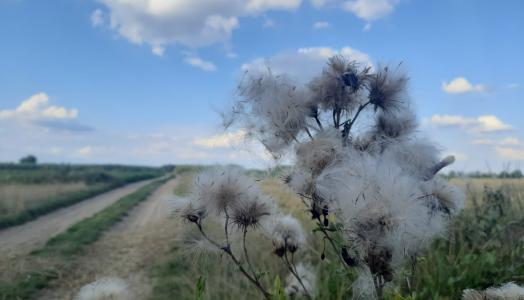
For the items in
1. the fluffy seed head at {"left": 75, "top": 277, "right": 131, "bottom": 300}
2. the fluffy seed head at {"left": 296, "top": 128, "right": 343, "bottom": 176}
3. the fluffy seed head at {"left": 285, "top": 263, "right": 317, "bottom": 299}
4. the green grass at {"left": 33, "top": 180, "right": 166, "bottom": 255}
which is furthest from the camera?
the green grass at {"left": 33, "top": 180, "right": 166, "bottom": 255}

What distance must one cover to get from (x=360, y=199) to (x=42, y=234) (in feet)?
44.3

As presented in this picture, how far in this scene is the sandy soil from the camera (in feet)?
24.1

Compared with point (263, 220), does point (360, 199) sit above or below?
above

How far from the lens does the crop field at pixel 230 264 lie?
123 inches

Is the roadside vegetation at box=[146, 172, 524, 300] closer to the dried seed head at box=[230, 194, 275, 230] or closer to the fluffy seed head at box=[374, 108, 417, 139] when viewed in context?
the dried seed head at box=[230, 194, 275, 230]

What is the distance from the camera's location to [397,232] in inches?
56.5

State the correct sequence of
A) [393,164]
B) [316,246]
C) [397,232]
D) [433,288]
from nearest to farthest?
[397,232]
[393,164]
[433,288]
[316,246]

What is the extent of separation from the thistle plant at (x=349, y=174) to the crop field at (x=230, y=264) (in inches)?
6.2

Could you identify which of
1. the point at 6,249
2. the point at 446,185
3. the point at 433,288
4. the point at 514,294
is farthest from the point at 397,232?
the point at 6,249

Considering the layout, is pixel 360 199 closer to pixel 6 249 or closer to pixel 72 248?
pixel 72 248

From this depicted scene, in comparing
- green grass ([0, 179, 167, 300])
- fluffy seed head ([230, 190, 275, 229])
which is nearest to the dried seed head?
fluffy seed head ([230, 190, 275, 229])

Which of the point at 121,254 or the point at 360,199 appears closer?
the point at 360,199

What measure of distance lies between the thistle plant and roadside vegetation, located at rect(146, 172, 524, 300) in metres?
0.19

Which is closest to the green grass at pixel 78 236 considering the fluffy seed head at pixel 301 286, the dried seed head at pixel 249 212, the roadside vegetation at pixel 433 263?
the roadside vegetation at pixel 433 263
